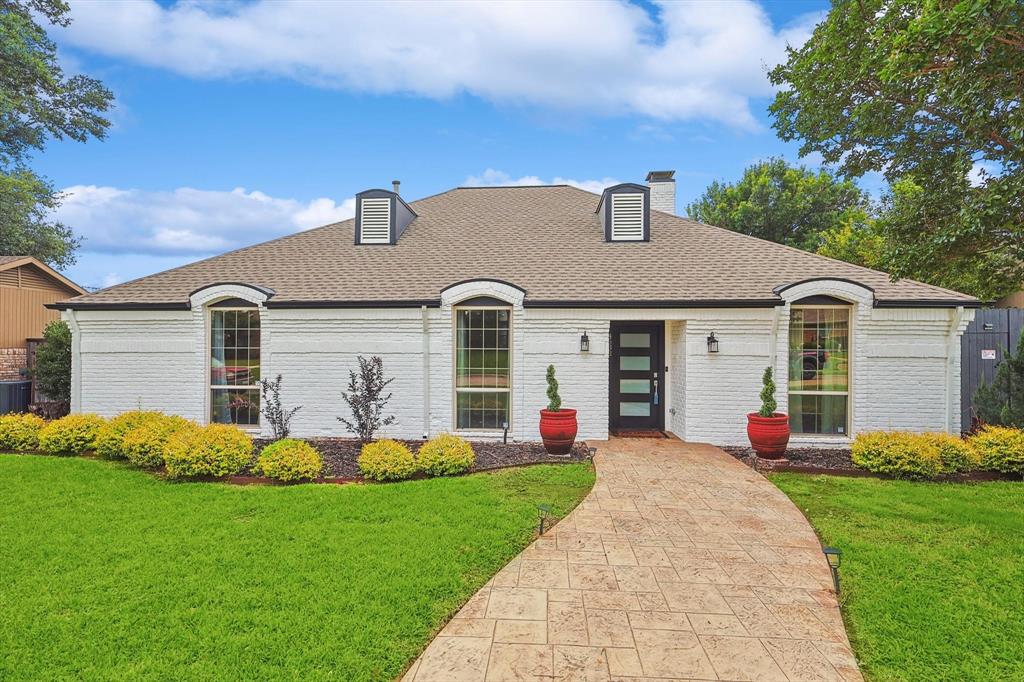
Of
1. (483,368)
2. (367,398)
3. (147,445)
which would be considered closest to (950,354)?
(483,368)

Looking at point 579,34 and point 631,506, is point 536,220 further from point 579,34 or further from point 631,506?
point 631,506

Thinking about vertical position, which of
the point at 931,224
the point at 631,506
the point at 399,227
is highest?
the point at 399,227

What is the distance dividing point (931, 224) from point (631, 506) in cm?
691

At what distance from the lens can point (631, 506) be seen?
6.08 m

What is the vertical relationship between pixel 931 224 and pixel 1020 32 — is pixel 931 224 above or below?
below

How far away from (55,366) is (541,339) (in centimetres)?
1221

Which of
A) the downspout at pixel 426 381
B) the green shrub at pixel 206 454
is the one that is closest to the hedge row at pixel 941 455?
the downspout at pixel 426 381

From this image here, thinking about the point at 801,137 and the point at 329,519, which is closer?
the point at 329,519

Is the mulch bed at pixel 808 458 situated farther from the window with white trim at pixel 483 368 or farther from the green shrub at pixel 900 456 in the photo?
the window with white trim at pixel 483 368

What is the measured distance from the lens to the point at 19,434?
28.8 ft

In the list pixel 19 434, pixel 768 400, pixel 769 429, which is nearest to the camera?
pixel 769 429

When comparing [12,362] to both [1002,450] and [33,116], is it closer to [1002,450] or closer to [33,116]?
[33,116]

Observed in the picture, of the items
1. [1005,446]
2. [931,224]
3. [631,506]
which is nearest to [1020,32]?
[931,224]

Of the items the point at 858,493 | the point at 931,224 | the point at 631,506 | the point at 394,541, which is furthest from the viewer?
the point at 931,224
